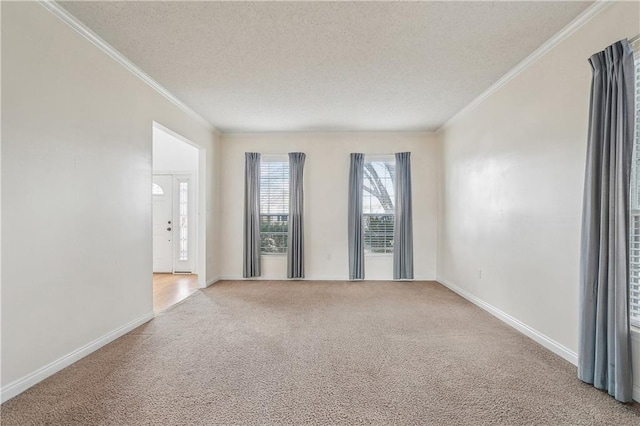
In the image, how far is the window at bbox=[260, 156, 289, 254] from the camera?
5.61 m

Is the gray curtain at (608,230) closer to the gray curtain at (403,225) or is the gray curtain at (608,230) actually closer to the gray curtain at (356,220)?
the gray curtain at (403,225)

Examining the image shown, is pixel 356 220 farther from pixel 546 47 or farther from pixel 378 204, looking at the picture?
pixel 546 47

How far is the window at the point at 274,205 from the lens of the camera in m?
5.61

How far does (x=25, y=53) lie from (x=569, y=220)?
4197 millimetres

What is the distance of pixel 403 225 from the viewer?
17.6 ft

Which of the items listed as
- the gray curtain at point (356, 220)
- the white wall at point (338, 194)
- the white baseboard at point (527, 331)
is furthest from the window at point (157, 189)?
the white baseboard at point (527, 331)

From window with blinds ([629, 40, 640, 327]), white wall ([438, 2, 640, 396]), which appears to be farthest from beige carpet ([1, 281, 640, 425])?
window with blinds ([629, 40, 640, 327])

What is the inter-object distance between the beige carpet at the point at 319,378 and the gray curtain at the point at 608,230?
0.22 m

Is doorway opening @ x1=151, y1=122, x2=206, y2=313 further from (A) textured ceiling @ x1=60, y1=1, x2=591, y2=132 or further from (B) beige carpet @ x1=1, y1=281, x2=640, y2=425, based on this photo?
(B) beige carpet @ x1=1, y1=281, x2=640, y2=425

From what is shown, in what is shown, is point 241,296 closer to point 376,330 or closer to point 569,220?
point 376,330

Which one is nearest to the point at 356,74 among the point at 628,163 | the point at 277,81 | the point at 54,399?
the point at 277,81

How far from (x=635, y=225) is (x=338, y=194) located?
12.9 feet

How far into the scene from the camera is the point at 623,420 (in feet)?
5.63

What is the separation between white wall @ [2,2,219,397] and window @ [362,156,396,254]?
3608 mm
